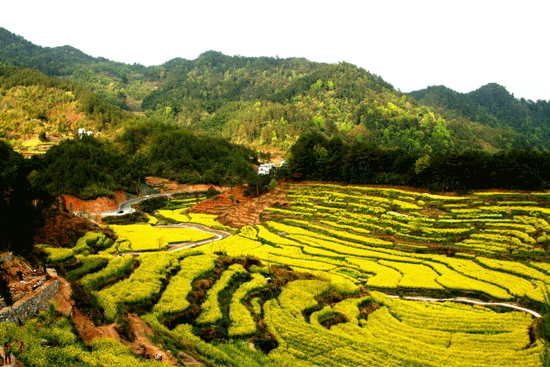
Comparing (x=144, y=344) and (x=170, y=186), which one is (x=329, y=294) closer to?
(x=144, y=344)

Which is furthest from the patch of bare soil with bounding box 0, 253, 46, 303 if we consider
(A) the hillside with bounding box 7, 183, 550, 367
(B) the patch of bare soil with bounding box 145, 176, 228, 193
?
(B) the patch of bare soil with bounding box 145, 176, 228, 193

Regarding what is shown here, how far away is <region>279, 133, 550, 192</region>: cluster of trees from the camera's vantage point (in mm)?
39000

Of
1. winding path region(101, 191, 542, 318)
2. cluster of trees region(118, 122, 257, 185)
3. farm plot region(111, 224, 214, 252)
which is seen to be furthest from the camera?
cluster of trees region(118, 122, 257, 185)

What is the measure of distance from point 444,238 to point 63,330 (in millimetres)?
30333

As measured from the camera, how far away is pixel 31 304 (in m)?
10.9

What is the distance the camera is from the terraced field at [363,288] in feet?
48.4

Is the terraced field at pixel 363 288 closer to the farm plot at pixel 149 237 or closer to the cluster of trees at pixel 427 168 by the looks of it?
the cluster of trees at pixel 427 168

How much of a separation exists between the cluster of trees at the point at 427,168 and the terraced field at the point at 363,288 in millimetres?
3017

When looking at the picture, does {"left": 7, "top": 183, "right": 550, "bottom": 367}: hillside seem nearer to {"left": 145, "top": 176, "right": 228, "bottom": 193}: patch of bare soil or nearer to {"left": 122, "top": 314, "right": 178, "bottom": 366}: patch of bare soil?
{"left": 122, "top": 314, "right": 178, "bottom": 366}: patch of bare soil

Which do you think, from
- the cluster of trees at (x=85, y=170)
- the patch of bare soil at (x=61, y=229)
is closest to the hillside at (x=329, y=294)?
the patch of bare soil at (x=61, y=229)

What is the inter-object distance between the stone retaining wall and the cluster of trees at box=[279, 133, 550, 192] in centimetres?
3851

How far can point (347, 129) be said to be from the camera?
114938 millimetres

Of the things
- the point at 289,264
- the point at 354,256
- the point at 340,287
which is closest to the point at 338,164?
the point at 354,256

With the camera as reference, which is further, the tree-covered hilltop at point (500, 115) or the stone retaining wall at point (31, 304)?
the tree-covered hilltop at point (500, 115)
